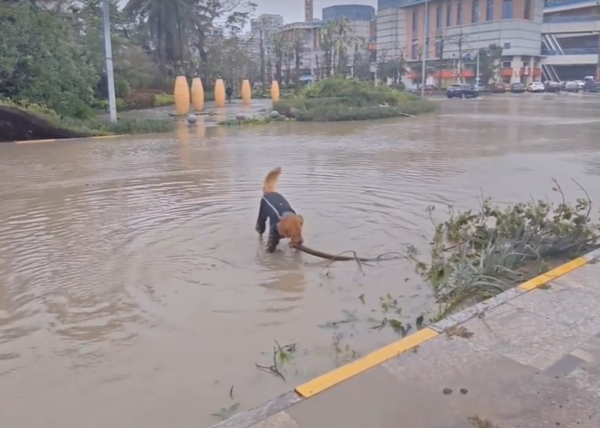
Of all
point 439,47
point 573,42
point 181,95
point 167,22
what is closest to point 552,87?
point 439,47

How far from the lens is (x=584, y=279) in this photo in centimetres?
488

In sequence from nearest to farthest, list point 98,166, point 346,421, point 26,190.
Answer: point 346,421, point 26,190, point 98,166

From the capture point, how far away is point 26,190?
10523mm

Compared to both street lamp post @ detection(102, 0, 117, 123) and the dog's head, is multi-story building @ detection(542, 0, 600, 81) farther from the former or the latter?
the dog's head

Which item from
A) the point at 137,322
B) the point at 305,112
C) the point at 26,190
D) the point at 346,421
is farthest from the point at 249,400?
the point at 305,112

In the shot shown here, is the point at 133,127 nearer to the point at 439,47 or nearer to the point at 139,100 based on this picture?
the point at 139,100

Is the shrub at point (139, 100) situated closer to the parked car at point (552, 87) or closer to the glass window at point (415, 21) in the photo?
the parked car at point (552, 87)

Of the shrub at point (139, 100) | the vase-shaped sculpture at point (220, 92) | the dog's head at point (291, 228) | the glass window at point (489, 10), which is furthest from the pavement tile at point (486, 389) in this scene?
the glass window at point (489, 10)

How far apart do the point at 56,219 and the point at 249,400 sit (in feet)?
18.2

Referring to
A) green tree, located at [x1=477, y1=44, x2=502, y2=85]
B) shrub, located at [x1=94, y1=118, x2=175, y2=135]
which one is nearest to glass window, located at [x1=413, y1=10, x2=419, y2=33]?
green tree, located at [x1=477, y1=44, x2=502, y2=85]

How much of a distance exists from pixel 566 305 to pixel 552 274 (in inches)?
26.9

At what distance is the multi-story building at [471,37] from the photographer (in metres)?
77.6

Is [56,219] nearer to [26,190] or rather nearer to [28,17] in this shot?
[26,190]

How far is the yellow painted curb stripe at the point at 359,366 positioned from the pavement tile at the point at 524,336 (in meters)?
0.34
